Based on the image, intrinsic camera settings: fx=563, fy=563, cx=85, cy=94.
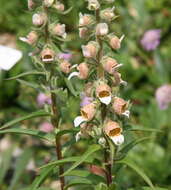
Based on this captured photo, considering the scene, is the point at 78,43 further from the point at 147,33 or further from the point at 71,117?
the point at 71,117

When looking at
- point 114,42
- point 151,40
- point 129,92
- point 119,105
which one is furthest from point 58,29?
point 151,40

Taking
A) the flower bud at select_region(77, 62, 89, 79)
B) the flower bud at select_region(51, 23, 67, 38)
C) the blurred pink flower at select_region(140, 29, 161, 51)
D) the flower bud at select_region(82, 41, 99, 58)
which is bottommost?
the flower bud at select_region(77, 62, 89, 79)

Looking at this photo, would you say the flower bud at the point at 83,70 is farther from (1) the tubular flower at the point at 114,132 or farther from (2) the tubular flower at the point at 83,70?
(1) the tubular flower at the point at 114,132

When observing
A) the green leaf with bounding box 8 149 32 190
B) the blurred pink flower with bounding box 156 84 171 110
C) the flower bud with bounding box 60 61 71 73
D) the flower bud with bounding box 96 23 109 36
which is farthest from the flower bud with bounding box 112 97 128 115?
the blurred pink flower with bounding box 156 84 171 110

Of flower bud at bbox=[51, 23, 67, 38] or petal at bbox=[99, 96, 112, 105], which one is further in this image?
flower bud at bbox=[51, 23, 67, 38]

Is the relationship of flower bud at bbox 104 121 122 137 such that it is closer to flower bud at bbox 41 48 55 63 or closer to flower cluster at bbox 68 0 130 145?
flower cluster at bbox 68 0 130 145

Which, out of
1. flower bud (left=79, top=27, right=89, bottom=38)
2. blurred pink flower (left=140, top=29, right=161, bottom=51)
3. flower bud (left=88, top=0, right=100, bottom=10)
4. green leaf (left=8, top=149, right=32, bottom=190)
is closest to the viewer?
flower bud (left=88, top=0, right=100, bottom=10)

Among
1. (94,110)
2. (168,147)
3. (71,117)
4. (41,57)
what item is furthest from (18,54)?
(168,147)
